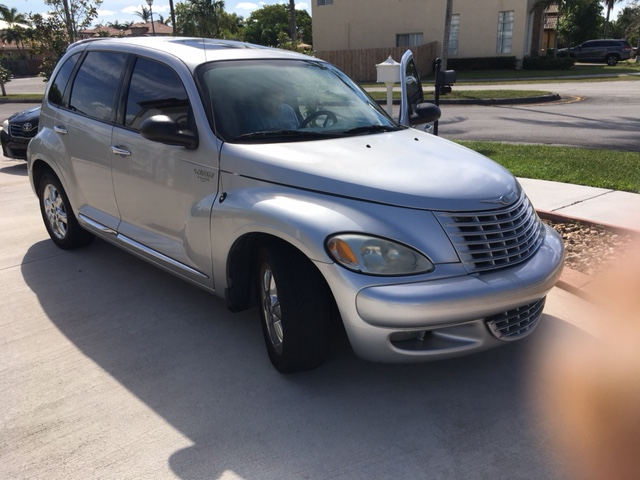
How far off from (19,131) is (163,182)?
6.85 metres

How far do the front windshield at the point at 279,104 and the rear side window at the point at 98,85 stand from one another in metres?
0.98

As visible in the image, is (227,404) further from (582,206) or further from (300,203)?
(582,206)

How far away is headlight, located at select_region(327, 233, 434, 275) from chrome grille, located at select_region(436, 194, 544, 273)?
22 cm

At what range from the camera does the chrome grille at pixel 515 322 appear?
9.95 ft

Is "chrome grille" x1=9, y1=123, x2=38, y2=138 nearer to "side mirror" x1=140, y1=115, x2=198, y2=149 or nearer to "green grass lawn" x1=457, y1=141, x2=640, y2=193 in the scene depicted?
"side mirror" x1=140, y1=115, x2=198, y2=149

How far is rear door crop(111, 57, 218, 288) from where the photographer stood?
11.9ft

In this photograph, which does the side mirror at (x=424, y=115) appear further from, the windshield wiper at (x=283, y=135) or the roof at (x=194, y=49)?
the windshield wiper at (x=283, y=135)

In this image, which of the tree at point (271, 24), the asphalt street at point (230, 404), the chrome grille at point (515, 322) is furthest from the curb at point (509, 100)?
the tree at point (271, 24)

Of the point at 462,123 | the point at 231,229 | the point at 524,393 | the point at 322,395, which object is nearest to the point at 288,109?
the point at 231,229

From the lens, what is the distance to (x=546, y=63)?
103 ft

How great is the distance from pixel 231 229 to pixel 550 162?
19.8ft

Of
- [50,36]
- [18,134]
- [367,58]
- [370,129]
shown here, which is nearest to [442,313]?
[370,129]

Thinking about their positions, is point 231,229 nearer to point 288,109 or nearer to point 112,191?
point 288,109

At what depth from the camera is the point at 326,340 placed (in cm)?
319
